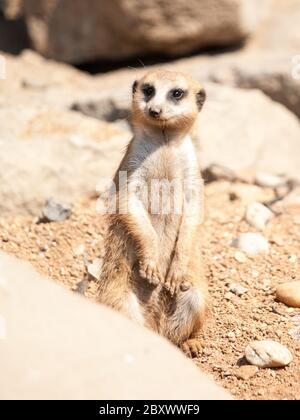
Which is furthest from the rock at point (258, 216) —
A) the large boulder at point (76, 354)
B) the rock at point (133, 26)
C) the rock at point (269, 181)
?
the rock at point (133, 26)

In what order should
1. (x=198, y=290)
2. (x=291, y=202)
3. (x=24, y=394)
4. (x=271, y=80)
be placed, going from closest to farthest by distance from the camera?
(x=24, y=394) → (x=198, y=290) → (x=291, y=202) → (x=271, y=80)

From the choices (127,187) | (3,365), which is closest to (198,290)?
(127,187)

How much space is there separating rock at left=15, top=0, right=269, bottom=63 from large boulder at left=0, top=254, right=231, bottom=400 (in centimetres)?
630

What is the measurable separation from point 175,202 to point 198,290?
0.49m

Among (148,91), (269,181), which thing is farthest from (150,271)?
(269,181)

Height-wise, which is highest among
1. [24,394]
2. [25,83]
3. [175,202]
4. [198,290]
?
[24,394]

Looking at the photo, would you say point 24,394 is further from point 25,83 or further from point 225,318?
point 25,83

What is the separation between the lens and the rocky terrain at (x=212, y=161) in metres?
3.99

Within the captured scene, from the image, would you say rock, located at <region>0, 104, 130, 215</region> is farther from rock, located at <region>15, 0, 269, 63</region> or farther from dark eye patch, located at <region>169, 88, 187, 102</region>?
rock, located at <region>15, 0, 269, 63</region>

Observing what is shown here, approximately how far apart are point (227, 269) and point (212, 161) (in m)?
1.78

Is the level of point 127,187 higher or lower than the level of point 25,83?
higher

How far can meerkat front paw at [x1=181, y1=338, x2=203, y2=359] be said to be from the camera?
150 inches

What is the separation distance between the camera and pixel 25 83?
807 cm

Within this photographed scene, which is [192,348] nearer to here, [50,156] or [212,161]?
[50,156]
